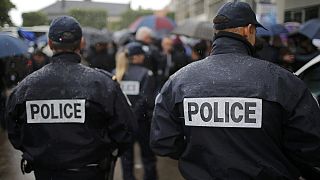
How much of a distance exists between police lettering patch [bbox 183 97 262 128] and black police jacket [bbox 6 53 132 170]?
83 cm

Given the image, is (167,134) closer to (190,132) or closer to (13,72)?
(190,132)

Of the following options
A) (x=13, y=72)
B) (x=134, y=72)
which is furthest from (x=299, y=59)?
(x=13, y=72)

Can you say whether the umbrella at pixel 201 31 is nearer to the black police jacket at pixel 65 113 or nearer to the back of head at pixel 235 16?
the black police jacket at pixel 65 113

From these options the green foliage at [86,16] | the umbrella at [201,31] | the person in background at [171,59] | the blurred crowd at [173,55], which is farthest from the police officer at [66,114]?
the umbrella at [201,31]

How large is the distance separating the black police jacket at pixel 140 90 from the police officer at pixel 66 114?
70.2 inches

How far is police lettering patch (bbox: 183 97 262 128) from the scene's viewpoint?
2107 mm

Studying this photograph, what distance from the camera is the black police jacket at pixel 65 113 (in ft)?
9.20

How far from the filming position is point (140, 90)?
4.82 m

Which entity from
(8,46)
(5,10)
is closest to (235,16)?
(8,46)

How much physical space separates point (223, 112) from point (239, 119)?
0.09 meters

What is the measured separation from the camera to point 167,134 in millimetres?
2320

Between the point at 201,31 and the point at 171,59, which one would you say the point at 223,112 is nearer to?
the point at 171,59

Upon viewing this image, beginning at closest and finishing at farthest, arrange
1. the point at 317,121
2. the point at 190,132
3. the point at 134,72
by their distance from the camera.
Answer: the point at 317,121 → the point at 190,132 → the point at 134,72

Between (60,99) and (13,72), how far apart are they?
3.99 metres
